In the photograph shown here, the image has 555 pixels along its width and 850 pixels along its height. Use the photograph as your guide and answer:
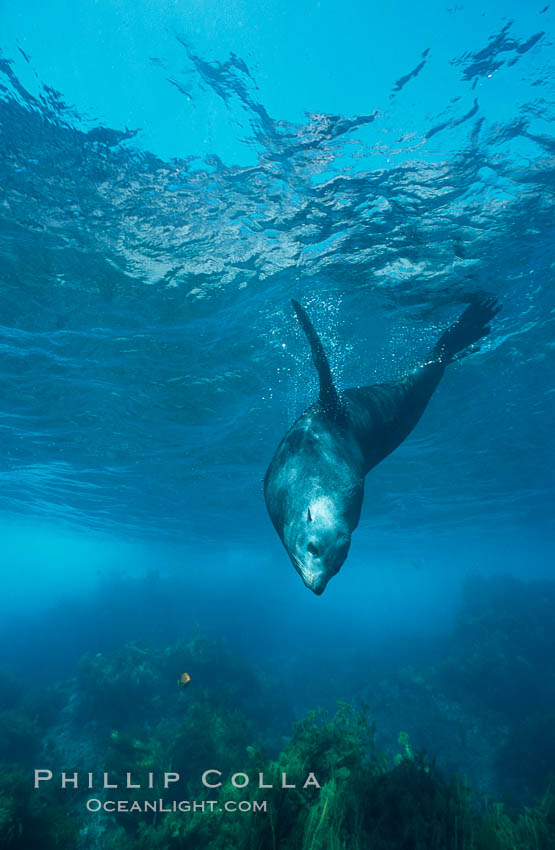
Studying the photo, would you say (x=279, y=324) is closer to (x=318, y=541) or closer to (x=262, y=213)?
(x=262, y=213)

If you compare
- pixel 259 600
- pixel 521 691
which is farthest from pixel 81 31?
pixel 259 600

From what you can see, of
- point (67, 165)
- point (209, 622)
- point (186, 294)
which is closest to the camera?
point (67, 165)

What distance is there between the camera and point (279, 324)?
1026cm

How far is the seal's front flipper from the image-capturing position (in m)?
3.19

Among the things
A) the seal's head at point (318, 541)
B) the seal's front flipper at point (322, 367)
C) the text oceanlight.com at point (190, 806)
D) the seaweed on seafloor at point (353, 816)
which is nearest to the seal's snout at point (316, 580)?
the seal's head at point (318, 541)

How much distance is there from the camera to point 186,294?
31.7 ft

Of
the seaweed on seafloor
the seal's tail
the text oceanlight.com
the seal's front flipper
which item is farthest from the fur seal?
the text oceanlight.com

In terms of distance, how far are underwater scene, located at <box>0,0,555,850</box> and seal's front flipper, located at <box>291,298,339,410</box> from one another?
31 millimetres

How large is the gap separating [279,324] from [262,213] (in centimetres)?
312

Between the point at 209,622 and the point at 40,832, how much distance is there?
32.5 metres

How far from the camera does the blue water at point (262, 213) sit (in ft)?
17.6

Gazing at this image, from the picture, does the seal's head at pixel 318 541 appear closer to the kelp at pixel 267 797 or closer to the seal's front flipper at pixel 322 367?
the seal's front flipper at pixel 322 367

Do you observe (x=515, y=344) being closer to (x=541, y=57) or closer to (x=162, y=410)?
(x=541, y=57)

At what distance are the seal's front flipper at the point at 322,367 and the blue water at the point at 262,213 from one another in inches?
199
